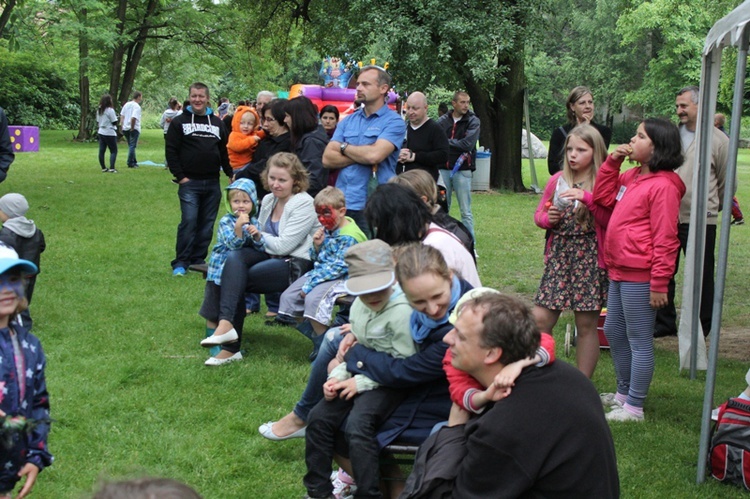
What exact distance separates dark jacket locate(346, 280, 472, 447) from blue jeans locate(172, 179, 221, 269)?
5884mm

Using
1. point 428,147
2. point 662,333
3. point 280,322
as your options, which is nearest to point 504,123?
→ point 428,147

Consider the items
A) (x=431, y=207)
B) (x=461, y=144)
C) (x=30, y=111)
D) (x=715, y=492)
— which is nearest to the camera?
(x=715, y=492)

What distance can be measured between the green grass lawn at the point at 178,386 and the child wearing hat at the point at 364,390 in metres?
0.49

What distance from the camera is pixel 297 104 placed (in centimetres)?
750

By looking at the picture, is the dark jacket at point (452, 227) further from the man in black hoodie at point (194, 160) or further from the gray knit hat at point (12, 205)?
the man in black hoodie at point (194, 160)

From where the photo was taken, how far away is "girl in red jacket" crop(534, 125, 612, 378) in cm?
543

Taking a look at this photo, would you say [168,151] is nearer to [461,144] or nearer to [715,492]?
[461,144]

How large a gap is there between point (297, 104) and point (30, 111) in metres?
33.8

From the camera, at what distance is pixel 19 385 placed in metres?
3.19

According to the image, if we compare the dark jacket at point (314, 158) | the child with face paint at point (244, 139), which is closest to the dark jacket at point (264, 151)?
the dark jacket at point (314, 158)

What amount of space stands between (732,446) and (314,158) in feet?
13.4

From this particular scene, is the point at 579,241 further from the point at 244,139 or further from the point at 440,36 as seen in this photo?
the point at 440,36

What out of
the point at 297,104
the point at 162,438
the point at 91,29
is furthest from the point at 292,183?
the point at 91,29

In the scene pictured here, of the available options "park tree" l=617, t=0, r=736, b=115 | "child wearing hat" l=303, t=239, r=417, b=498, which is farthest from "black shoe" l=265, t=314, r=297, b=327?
"park tree" l=617, t=0, r=736, b=115
